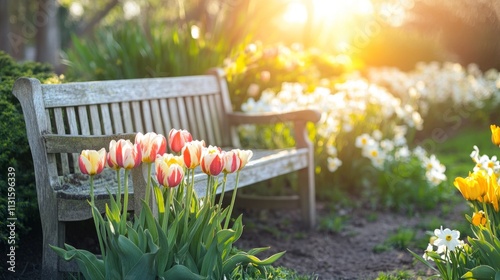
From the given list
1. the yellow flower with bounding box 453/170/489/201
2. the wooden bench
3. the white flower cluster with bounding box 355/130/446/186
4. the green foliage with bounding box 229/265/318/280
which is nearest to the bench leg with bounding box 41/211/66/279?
the wooden bench

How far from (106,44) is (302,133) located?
195 centimetres

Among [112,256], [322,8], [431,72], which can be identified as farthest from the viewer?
[322,8]

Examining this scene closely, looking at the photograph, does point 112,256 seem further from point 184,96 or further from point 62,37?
point 62,37

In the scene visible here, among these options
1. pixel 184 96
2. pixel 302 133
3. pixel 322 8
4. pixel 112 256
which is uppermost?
pixel 322 8

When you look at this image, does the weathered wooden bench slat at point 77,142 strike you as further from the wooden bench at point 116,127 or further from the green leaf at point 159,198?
the green leaf at point 159,198

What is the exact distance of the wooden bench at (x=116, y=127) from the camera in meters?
2.95

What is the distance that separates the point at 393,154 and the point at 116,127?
271 centimetres

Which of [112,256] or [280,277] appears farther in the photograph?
[280,277]

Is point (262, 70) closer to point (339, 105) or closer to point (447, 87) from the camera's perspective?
point (339, 105)

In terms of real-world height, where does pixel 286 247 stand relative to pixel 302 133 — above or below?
below

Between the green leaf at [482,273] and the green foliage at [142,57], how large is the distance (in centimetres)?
323

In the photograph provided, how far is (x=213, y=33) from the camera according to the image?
5.83m

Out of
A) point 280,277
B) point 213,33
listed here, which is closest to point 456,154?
point 213,33

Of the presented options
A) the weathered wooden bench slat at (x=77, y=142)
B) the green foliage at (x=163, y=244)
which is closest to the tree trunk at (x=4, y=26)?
the weathered wooden bench slat at (x=77, y=142)
